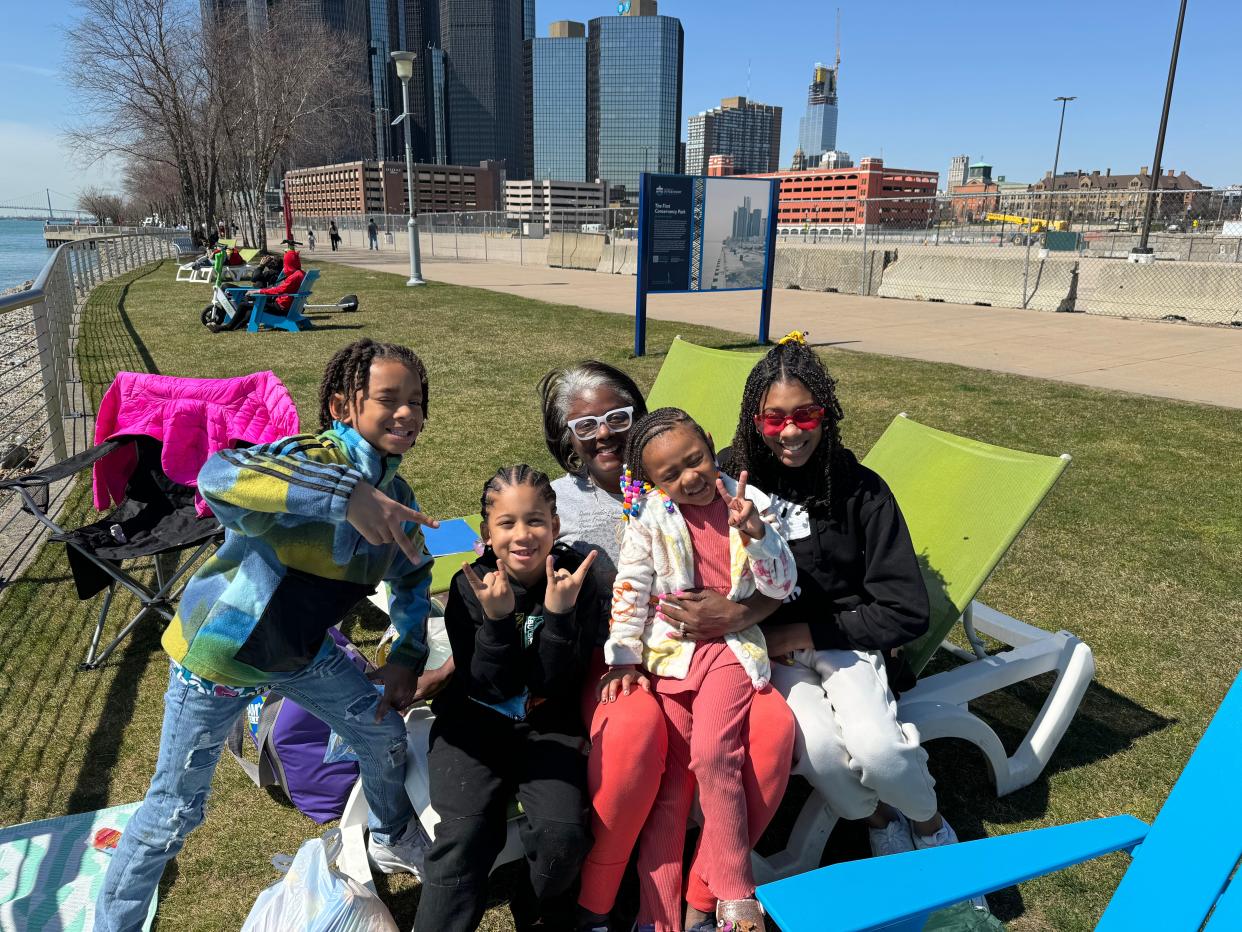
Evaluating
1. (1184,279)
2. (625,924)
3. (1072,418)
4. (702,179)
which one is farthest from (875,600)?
(1184,279)

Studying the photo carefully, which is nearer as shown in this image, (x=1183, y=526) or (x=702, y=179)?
(x=1183, y=526)

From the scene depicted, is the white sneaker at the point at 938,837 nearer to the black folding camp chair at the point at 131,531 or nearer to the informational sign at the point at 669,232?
the black folding camp chair at the point at 131,531

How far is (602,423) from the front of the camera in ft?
9.30

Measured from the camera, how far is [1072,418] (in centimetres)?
767

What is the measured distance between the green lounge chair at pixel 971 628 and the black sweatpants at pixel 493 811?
70cm

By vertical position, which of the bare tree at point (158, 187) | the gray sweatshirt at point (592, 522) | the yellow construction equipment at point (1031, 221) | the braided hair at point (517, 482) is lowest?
the gray sweatshirt at point (592, 522)

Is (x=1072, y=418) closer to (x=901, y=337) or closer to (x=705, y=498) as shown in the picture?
(x=901, y=337)

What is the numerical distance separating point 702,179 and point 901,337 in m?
3.98

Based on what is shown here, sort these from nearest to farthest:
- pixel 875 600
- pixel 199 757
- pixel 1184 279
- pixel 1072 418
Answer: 1. pixel 199 757
2. pixel 875 600
3. pixel 1072 418
4. pixel 1184 279

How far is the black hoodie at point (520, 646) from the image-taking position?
85.1 inches

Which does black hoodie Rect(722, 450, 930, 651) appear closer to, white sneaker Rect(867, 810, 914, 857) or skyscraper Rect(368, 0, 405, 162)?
white sneaker Rect(867, 810, 914, 857)

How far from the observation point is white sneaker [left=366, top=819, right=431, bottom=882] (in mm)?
2336

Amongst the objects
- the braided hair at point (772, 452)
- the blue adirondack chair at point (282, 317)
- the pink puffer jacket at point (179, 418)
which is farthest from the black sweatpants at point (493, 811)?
the blue adirondack chair at point (282, 317)

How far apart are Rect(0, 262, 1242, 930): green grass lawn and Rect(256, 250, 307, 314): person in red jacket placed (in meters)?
3.59
